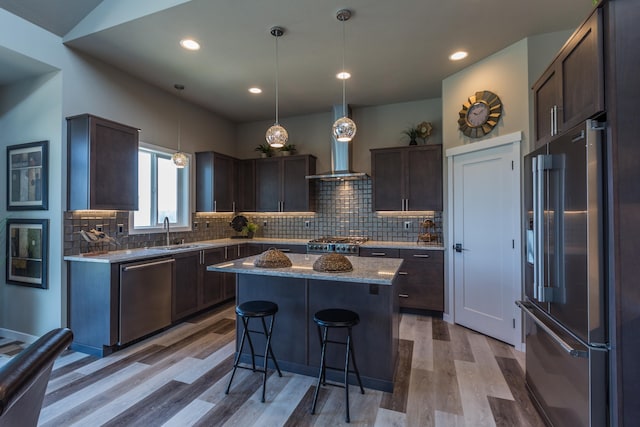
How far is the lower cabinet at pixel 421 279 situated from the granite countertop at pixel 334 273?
140 cm

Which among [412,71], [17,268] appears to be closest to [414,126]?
[412,71]

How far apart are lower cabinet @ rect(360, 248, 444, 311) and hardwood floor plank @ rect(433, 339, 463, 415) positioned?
0.85 meters

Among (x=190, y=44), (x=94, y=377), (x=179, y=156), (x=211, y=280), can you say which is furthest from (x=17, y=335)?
(x=190, y=44)

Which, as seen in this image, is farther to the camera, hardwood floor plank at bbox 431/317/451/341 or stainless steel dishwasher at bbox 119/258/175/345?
hardwood floor plank at bbox 431/317/451/341

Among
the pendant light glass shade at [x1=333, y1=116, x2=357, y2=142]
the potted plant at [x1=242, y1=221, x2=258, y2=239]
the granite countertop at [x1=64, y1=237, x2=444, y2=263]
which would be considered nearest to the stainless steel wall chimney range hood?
the granite countertop at [x1=64, y1=237, x2=444, y2=263]

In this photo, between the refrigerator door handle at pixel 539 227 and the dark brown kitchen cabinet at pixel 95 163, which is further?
the dark brown kitchen cabinet at pixel 95 163

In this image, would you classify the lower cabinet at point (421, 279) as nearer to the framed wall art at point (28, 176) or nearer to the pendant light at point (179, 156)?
the pendant light at point (179, 156)

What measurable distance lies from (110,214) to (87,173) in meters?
0.69

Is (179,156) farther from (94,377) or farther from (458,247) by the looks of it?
(458,247)

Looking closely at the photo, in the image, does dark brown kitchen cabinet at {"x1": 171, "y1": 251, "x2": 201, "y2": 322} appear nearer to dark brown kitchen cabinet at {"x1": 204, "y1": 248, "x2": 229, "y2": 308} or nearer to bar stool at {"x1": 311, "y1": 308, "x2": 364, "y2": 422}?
dark brown kitchen cabinet at {"x1": 204, "y1": 248, "x2": 229, "y2": 308}

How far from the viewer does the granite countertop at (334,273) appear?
211 cm

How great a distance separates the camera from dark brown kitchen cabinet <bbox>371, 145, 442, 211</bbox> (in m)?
4.25

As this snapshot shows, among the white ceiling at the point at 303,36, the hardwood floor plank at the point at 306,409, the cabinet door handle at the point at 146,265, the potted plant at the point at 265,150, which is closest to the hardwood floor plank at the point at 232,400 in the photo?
the hardwood floor plank at the point at 306,409

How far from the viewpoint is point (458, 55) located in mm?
3402
